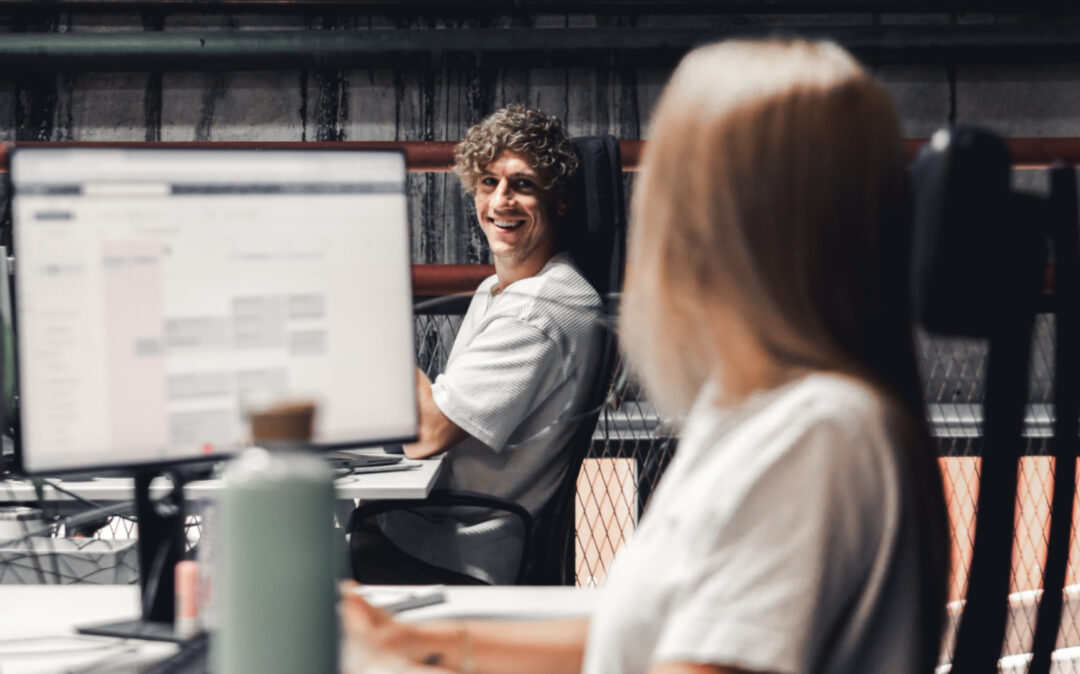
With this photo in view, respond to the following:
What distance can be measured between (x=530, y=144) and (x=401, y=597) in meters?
1.36

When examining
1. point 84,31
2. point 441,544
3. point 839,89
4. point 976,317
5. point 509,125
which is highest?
point 84,31

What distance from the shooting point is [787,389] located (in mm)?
595

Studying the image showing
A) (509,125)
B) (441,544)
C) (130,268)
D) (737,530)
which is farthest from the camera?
(509,125)

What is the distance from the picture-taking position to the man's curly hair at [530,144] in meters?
2.16

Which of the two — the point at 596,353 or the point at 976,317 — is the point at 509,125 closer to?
the point at 596,353

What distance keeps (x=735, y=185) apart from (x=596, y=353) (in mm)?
1258

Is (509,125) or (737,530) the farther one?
(509,125)

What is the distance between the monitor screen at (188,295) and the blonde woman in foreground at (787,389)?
0.49 m

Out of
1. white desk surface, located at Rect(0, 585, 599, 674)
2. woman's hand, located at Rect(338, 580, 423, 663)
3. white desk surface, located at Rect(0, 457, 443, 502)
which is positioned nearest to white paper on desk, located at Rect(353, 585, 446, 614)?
white desk surface, located at Rect(0, 585, 599, 674)

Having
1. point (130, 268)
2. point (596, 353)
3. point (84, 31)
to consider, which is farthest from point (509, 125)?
point (84, 31)

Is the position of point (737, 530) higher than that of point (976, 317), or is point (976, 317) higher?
point (976, 317)

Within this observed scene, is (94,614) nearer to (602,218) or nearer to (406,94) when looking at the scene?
(602,218)

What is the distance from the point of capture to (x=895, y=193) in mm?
594

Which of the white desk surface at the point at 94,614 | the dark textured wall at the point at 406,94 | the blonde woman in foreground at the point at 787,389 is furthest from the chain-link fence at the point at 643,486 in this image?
the dark textured wall at the point at 406,94
